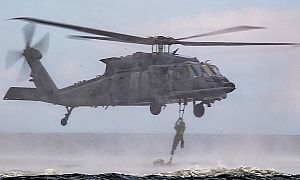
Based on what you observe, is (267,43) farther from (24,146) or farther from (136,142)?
(24,146)

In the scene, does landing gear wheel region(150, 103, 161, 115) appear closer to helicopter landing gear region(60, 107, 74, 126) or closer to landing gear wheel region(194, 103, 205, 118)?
landing gear wheel region(194, 103, 205, 118)

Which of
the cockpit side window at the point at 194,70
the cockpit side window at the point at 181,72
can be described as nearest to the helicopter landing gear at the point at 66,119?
the cockpit side window at the point at 181,72

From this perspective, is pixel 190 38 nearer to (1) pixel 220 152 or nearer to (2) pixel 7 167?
(1) pixel 220 152

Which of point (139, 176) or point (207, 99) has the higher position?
point (207, 99)

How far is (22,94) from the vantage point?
2492 cm

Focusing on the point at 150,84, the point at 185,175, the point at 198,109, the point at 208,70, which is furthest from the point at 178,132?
the point at 208,70

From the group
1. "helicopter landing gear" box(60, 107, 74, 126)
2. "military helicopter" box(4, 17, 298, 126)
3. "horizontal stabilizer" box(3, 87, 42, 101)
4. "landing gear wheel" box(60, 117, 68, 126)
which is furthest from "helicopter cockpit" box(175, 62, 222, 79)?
"horizontal stabilizer" box(3, 87, 42, 101)

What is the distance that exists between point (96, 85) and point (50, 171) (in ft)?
7.01

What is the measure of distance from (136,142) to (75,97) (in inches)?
68.2

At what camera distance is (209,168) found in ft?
81.3

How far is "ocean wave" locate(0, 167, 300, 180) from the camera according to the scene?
23906 millimetres

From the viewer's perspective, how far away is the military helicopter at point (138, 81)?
79.8 ft

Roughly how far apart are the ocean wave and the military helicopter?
51.9 inches

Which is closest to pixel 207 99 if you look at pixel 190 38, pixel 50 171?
pixel 190 38
